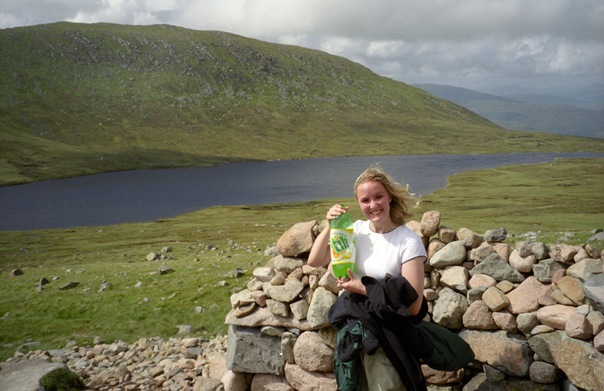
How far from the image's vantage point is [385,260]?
6.11m

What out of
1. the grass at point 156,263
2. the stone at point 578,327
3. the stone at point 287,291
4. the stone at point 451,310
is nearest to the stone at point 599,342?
the stone at point 578,327

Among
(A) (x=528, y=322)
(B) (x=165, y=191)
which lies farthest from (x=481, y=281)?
(B) (x=165, y=191)

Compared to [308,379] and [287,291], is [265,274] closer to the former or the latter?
[287,291]

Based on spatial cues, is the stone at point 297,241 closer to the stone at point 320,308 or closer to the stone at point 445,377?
the stone at point 320,308

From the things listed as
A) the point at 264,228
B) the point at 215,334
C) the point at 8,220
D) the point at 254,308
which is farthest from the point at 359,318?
the point at 8,220

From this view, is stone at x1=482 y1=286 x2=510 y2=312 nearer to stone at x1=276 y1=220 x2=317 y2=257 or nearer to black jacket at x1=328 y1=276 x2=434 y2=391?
black jacket at x1=328 y1=276 x2=434 y2=391

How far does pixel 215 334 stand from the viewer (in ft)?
50.5

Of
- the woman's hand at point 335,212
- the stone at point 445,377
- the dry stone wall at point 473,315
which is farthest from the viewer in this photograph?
the stone at point 445,377

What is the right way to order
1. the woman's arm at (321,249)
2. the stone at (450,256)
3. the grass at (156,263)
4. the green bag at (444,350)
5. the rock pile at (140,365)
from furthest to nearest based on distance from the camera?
the grass at (156,263)
the rock pile at (140,365)
the stone at (450,256)
the green bag at (444,350)
the woman's arm at (321,249)

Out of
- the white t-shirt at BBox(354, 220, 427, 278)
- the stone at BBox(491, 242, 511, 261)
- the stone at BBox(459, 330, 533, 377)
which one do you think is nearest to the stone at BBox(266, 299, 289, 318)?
the white t-shirt at BBox(354, 220, 427, 278)

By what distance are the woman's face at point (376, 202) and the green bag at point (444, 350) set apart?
191cm

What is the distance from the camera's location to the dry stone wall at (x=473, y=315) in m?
7.66

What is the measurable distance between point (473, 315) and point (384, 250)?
3632 millimetres

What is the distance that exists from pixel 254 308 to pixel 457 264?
4.54m
